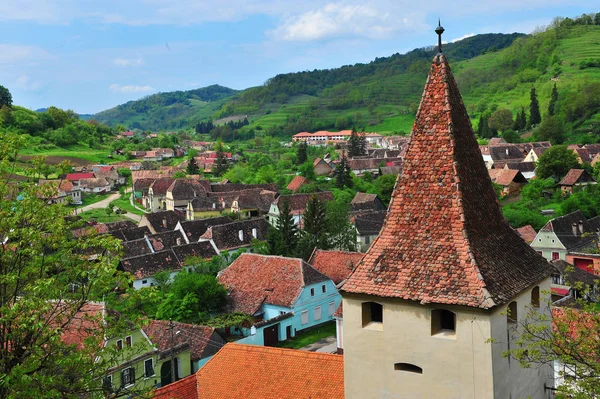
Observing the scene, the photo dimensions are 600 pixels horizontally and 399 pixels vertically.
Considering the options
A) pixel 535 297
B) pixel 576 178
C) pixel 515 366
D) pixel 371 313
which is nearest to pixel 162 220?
pixel 576 178

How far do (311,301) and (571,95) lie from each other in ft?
375

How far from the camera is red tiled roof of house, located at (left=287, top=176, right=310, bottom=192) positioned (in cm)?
10712

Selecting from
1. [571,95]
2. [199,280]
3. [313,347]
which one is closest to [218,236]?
[199,280]

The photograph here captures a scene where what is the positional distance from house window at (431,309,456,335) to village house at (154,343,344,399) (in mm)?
9791

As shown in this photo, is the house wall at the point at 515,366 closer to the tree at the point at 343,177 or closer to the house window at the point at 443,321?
the house window at the point at 443,321

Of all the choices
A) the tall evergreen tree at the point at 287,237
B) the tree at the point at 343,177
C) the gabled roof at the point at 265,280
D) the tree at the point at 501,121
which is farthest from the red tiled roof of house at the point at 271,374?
the tree at the point at 501,121

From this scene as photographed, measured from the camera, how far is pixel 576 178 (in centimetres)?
8675

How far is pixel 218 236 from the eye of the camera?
63000 mm

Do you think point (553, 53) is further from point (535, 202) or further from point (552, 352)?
point (552, 352)

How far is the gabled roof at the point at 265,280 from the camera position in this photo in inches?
1719

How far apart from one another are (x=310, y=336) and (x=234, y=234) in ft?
79.0

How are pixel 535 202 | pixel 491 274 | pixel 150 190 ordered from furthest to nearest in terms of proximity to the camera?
pixel 150 190 < pixel 535 202 < pixel 491 274

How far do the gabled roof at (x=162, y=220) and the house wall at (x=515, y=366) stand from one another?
6133 cm

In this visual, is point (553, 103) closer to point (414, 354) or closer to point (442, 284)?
point (442, 284)
